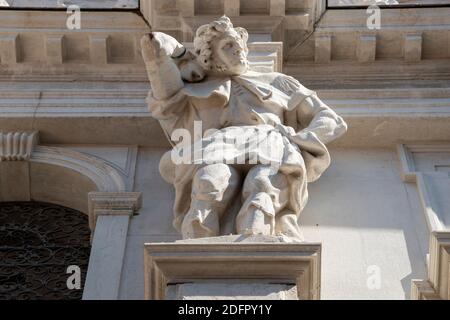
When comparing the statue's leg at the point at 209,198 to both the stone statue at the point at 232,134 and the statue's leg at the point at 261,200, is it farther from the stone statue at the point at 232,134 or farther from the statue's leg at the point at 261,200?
the statue's leg at the point at 261,200

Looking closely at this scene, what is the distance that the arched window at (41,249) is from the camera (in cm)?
1387

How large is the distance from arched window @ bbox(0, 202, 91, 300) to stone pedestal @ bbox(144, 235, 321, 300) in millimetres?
2962

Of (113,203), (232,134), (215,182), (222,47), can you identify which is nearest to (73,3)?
(113,203)

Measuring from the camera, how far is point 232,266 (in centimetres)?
1078

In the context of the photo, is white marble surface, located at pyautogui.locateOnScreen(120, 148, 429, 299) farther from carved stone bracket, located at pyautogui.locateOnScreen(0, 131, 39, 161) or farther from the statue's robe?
carved stone bracket, located at pyautogui.locateOnScreen(0, 131, 39, 161)

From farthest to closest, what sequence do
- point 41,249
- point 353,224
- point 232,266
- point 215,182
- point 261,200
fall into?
point 41,249
point 353,224
point 215,182
point 261,200
point 232,266

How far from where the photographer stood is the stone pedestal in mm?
10750

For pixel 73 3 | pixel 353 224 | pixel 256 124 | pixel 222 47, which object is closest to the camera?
pixel 256 124

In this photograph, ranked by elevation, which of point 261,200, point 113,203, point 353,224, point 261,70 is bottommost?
point 261,200

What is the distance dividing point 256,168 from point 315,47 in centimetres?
396

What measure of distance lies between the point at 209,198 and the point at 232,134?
1079mm

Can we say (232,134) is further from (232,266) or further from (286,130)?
(232,266)

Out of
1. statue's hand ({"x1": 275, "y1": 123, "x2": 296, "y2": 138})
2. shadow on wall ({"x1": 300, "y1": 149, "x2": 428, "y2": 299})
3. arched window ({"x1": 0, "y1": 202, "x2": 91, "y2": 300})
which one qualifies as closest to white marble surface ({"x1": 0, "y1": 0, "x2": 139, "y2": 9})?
arched window ({"x1": 0, "y1": 202, "x2": 91, "y2": 300})
